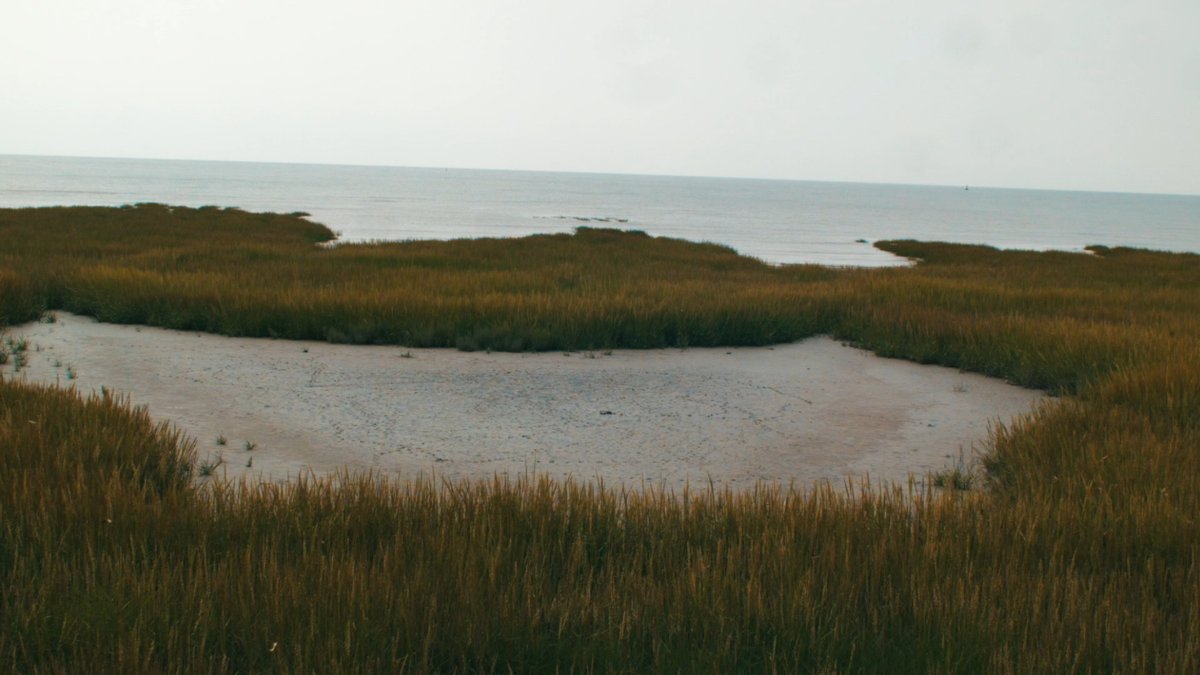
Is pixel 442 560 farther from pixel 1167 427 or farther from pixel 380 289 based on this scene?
pixel 380 289

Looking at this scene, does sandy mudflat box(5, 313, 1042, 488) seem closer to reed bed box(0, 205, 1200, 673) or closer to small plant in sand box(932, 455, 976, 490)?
small plant in sand box(932, 455, 976, 490)

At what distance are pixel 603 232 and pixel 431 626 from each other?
2920 centimetres

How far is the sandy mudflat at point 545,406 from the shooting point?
19.6ft

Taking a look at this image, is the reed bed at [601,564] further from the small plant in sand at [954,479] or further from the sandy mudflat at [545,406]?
the sandy mudflat at [545,406]

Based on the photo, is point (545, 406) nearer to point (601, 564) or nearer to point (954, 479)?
point (954, 479)

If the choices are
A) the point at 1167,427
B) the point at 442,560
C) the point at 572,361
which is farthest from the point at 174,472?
the point at 1167,427

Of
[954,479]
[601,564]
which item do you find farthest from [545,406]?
[601,564]

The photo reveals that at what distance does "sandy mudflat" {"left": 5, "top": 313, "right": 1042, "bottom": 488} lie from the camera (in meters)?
5.96

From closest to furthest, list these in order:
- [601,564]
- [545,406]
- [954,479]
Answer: [601,564], [954,479], [545,406]

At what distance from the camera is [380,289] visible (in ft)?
39.2

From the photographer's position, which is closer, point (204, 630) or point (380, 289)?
point (204, 630)

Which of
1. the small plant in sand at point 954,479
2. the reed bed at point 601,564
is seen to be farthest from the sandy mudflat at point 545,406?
the reed bed at point 601,564

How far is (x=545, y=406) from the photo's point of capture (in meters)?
7.39

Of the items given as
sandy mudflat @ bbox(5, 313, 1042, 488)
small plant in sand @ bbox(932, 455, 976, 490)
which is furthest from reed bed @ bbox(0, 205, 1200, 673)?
sandy mudflat @ bbox(5, 313, 1042, 488)
